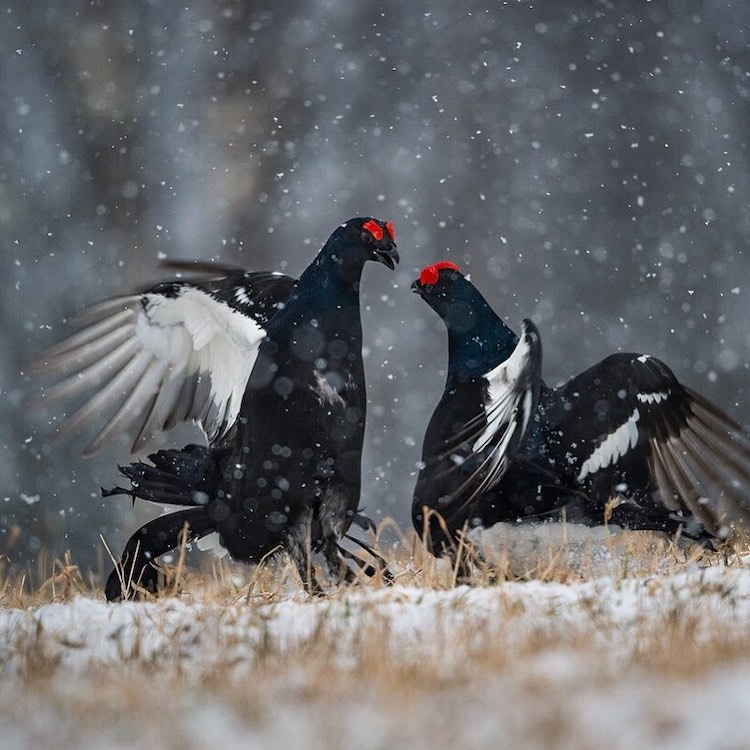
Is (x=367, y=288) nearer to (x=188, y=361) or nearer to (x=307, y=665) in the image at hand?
(x=188, y=361)

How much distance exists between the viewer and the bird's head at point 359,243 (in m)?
4.38

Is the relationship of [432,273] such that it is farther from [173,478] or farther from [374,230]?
[173,478]

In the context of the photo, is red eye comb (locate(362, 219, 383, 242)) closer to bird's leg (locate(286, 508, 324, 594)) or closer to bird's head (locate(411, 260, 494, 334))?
bird's head (locate(411, 260, 494, 334))

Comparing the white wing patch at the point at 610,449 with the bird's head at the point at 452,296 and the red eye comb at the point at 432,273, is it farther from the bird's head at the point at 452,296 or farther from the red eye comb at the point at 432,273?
Result: the red eye comb at the point at 432,273

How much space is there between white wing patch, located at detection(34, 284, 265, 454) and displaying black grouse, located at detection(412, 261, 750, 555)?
107 centimetres

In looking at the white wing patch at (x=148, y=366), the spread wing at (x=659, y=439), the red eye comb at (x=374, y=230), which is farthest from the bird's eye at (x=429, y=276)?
the white wing patch at (x=148, y=366)

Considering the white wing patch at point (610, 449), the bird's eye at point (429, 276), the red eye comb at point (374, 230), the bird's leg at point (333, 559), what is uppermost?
the red eye comb at point (374, 230)

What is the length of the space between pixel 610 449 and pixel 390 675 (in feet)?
8.11

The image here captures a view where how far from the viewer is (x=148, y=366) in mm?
5059

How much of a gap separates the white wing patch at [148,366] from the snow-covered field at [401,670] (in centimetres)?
157

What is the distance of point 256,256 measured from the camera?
42.6 feet

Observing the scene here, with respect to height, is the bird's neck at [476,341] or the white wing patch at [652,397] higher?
the bird's neck at [476,341]

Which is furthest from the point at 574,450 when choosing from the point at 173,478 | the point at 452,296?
the point at 173,478

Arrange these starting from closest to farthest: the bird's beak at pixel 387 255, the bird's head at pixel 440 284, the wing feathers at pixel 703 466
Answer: the bird's beak at pixel 387 255 < the wing feathers at pixel 703 466 < the bird's head at pixel 440 284
